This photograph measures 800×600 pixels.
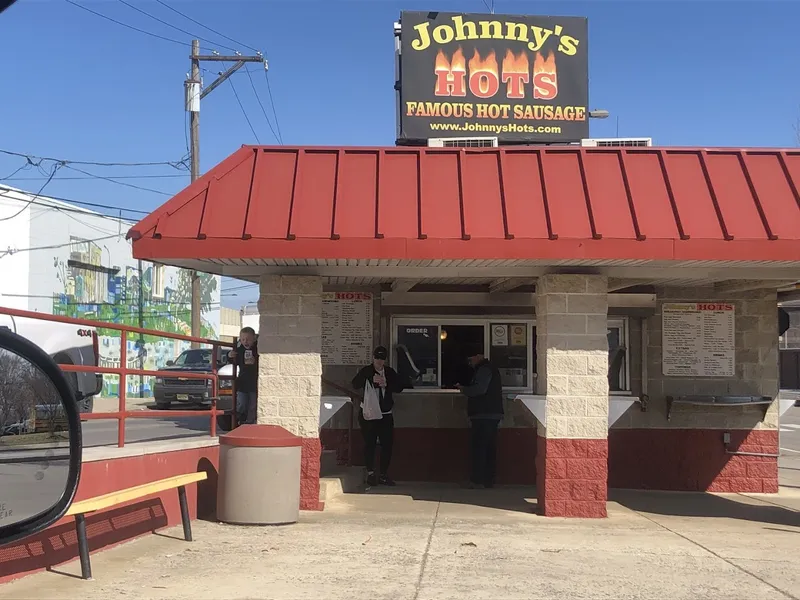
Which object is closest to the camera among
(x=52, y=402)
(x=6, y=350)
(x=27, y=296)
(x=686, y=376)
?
(x=6, y=350)

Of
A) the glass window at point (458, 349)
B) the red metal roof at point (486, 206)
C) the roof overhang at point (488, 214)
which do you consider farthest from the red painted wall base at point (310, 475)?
the glass window at point (458, 349)

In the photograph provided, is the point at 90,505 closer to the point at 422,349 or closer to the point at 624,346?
the point at 422,349

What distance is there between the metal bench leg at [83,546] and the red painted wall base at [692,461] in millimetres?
7550

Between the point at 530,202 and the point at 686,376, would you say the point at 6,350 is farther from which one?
the point at 686,376

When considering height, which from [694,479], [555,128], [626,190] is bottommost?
[694,479]

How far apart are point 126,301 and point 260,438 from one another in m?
31.0

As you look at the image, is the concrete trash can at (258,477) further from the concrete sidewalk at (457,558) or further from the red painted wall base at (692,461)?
the red painted wall base at (692,461)

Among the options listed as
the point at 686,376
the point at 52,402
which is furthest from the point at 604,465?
the point at 52,402

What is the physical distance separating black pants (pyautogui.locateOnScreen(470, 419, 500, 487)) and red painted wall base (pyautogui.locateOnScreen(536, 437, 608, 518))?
204 centimetres

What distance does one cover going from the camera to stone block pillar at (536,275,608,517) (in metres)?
9.17

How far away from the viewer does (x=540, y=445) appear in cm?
945

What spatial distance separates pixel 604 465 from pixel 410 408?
3.47m

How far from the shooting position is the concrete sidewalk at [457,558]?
617 cm

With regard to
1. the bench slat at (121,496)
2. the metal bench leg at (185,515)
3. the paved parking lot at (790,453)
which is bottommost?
the paved parking lot at (790,453)
